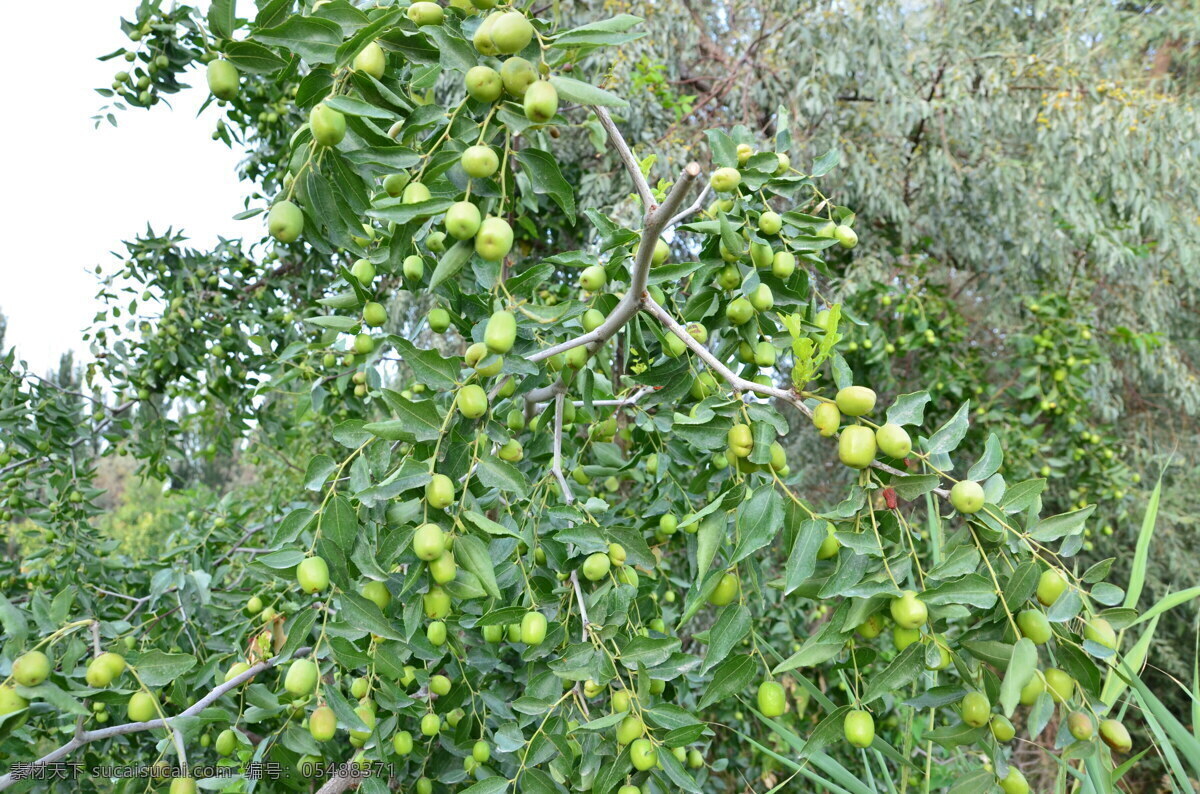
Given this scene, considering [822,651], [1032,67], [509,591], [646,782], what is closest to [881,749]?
[822,651]

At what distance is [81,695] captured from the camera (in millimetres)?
933

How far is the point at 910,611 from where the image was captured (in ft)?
2.60

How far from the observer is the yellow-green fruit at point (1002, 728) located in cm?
83

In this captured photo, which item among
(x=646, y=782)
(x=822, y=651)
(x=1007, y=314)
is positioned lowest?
(x=1007, y=314)

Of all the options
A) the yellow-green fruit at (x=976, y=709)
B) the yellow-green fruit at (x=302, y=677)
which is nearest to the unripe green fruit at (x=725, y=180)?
the yellow-green fruit at (x=976, y=709)

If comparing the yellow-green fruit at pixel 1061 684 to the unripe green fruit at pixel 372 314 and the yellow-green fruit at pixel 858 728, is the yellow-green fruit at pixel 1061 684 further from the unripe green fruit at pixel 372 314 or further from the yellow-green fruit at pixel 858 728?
the unripe green fruit at pixel 372 314

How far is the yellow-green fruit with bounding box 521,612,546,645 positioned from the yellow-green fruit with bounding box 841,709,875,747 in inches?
15.9

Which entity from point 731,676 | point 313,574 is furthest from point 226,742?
point 731,676

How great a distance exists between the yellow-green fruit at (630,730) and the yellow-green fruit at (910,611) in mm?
380

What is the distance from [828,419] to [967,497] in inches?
6.6

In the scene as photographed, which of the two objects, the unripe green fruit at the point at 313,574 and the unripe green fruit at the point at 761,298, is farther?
the unripe green fruit at the point at 761,298

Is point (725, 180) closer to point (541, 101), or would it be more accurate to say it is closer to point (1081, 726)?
point (541, 101)

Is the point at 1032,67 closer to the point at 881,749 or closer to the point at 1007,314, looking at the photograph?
the point at 1007,314

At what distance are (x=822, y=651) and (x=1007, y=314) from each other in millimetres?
3180
